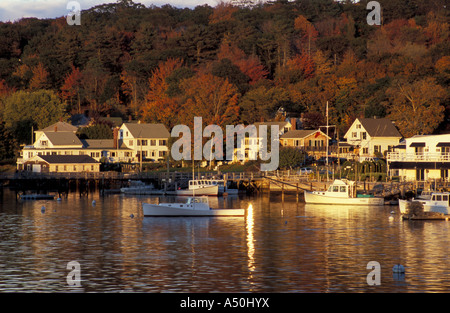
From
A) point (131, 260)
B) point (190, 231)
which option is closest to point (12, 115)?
point (190, 231)

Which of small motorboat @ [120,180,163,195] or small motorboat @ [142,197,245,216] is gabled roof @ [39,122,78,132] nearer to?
small motorboat @ [120,180,163,195]

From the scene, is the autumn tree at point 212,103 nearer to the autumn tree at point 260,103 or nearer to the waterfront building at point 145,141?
the autumn tree at point 260,103

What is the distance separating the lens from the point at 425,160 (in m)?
100

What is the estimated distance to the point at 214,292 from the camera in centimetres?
4362

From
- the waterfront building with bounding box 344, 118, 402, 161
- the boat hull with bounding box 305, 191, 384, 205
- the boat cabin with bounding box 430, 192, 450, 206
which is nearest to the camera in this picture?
the boat cabin with bounding box 430, 192, 450, 206

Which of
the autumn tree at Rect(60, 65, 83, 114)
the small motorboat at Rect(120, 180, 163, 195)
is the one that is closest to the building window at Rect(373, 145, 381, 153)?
the small motorboat at Rect(120, 180, 163, 195)

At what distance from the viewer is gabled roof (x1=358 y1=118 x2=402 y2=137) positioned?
13625 centimetres

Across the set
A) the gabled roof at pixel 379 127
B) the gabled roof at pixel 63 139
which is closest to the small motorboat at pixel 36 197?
the gabled roof at pixel 63 139

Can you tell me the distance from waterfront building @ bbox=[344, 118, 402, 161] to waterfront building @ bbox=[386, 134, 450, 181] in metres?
26.8

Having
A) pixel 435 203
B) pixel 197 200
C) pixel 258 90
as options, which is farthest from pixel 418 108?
pixel 197 200

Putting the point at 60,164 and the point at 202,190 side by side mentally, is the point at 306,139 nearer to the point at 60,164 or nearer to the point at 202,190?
the point at 202,190

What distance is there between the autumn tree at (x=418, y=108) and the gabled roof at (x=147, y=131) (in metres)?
47.9

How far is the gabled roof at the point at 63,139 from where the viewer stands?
14562 cm

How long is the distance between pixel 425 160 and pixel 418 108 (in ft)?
132
